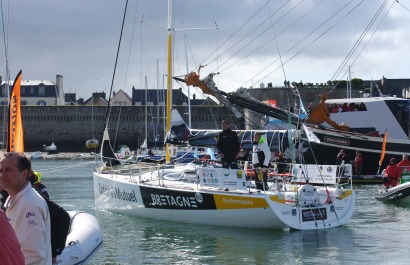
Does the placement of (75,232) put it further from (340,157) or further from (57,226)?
(340,157)

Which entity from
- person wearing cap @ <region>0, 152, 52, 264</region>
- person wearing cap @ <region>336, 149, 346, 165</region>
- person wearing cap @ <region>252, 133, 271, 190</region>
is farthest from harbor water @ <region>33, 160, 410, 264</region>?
person wearing cap @ <region>336, 149, 346, 165</region>

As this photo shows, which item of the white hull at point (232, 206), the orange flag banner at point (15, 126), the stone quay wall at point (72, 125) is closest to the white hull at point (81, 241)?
the orange flag banner at point (15, 126)

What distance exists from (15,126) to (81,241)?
3.56m

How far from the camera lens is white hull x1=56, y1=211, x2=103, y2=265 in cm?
978

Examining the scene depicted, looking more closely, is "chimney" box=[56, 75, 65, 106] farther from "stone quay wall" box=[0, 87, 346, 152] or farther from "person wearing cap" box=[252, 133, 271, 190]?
"person wearing cap" box=[252, 133, 271, 190]

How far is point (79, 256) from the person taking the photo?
999 cm

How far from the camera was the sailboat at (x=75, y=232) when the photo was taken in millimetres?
9891

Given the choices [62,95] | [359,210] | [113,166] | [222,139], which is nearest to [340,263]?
[222,139]

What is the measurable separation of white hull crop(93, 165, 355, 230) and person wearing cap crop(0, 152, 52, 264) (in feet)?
33.9

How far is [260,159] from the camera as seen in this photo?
18.7 m

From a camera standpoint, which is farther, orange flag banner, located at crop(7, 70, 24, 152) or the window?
the window

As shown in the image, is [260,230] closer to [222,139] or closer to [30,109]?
[222,139]

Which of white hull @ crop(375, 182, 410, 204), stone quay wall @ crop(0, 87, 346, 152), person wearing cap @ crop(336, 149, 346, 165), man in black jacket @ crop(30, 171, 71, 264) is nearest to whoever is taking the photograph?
man in black jacket @ crop(30, 171, 71, 264)

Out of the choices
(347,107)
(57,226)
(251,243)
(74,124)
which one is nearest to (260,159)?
(251,243)
